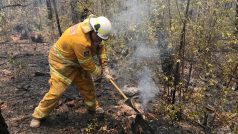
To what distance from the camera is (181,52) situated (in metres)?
6.54

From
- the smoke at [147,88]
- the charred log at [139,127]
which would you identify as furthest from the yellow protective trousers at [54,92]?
the smoke at [147,88]

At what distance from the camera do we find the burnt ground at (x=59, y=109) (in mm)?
5781

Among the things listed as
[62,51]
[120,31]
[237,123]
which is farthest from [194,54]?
[120,31]

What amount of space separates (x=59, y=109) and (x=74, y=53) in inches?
62.9

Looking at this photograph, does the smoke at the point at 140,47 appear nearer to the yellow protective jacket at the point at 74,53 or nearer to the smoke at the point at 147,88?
the smoke at the point at 147,88

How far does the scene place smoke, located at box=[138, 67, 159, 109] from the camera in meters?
7.79

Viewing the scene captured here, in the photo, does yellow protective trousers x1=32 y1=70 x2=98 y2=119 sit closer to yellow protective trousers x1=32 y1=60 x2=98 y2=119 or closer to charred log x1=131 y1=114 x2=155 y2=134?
yellow protective trousers x1=32 y1=60 x2=98 y2=119

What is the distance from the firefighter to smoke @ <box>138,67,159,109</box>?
A: 1927 mm

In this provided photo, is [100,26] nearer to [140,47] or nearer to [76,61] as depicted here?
[76,61]

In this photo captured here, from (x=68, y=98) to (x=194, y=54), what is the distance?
301 cm

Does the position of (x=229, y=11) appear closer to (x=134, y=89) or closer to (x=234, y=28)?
(x=234, y=28)

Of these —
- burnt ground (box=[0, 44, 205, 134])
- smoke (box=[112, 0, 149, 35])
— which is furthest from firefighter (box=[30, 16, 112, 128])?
smoke (box=[112, 0, 149, 35])

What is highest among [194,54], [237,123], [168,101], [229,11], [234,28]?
[229,11]

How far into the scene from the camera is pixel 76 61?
18.8 feet
